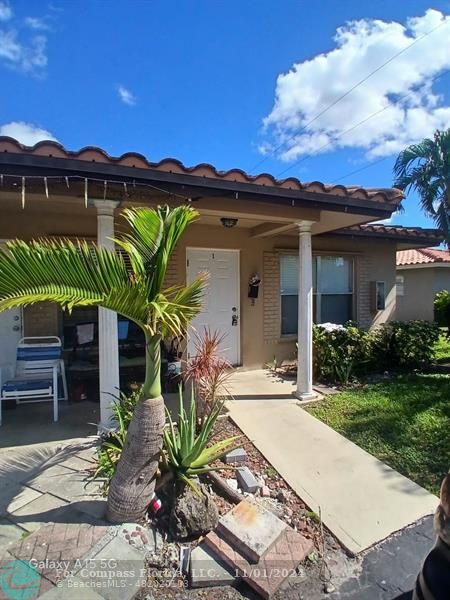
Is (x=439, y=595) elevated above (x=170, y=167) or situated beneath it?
situated beneath

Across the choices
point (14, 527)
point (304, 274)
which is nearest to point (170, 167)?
point (304, 274)

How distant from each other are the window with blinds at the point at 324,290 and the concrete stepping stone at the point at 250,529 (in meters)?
5.18

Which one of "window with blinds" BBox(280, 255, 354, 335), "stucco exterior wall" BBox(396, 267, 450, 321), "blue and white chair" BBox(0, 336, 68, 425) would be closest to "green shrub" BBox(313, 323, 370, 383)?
"window with blinds" BBox(280, 255, 354, 335)

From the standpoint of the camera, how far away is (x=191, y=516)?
2537mm

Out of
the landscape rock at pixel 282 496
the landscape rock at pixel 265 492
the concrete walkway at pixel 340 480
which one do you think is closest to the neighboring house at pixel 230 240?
the concrete walkway at pixel 340 480

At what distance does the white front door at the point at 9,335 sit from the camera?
5.57 meters

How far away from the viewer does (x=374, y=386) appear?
6.21m

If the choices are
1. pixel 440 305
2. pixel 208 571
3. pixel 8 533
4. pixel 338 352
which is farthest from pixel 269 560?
pixel 440 305

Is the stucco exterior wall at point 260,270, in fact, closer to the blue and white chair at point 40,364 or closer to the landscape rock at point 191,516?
the blue and white chair at point 40,364

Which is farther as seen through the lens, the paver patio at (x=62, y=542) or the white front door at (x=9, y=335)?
the white front door at (x=9, y=335)

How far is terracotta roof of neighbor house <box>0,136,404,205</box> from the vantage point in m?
3.36

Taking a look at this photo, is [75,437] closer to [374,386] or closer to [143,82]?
[374,386]

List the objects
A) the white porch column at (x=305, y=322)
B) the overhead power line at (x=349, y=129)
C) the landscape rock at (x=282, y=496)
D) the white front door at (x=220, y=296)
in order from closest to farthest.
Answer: the landscape rock at (x=282, y=496) → the white porch column at (x=305, y=322) → the white front door at (x=220, y=296) → the overhead power line at (x=349, y=129)

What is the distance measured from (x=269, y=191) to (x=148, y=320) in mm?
2710
